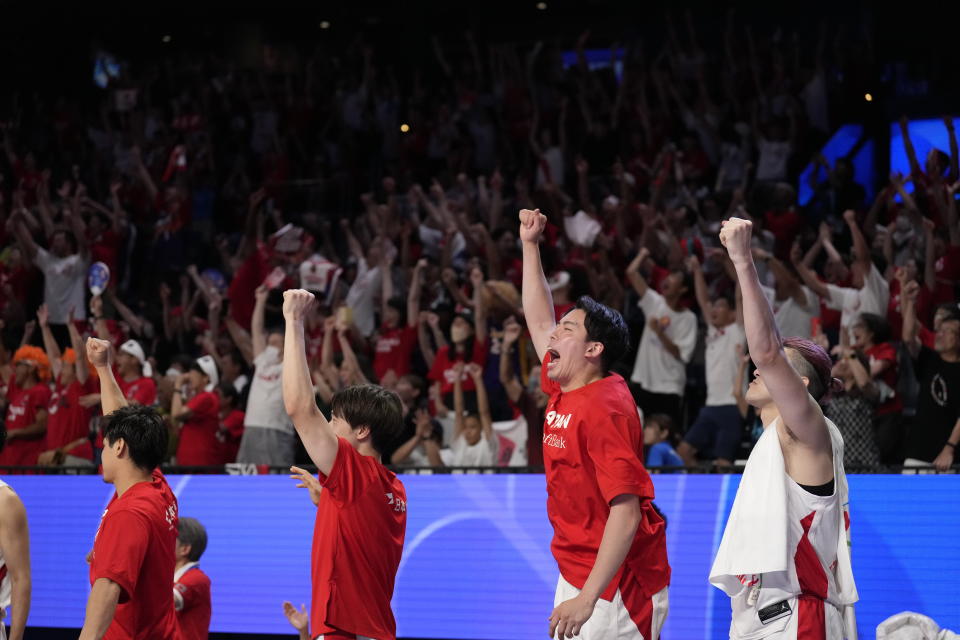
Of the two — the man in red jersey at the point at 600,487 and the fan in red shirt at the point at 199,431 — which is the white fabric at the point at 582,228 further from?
the man in red jersey at the point at 600,487

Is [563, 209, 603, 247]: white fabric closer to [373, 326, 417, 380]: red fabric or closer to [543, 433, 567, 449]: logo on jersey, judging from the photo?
[373, 326, 417, 380]: red fabric

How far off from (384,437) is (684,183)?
9339mm

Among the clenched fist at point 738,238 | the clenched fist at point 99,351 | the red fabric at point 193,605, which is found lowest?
the red fabric at point 193,605

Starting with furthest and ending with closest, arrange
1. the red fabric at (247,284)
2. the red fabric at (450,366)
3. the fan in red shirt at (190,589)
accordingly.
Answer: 1. the red fabric at (247,284)
2. the red fabric at (450,366)
3. the fan in red shirt at (190,589)

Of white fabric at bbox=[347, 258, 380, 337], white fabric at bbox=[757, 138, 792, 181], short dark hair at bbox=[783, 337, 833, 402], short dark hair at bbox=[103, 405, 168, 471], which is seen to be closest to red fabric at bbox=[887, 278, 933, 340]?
white fabric at bbox=[757, 138, 792, 181]

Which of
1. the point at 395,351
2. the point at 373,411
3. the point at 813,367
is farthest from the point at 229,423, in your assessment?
the point at 813,367

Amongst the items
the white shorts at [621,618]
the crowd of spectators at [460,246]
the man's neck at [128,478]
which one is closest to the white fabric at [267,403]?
the crowd of spectators at [460,246]

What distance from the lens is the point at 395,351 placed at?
38.9 feet

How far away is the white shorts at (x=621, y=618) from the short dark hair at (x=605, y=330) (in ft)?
2.88

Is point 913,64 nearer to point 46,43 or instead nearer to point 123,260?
point 123,260

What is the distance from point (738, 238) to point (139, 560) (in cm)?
255

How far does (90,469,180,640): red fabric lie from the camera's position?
4734 millimetres

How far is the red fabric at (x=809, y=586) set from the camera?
14.0 ft

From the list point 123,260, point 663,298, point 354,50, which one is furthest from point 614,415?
point 354,50
